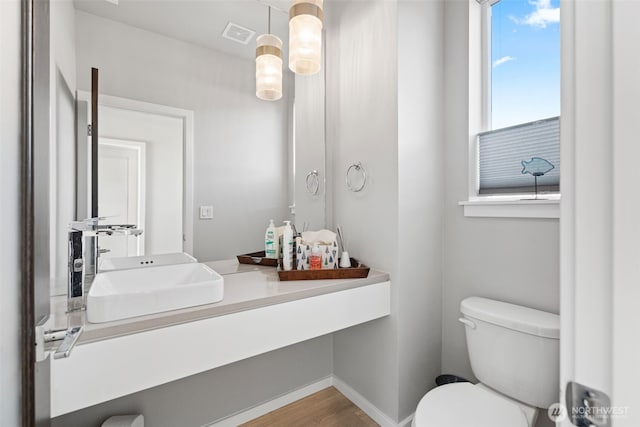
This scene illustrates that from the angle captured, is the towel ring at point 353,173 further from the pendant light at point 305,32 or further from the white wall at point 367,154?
the pendant light at point 305,32

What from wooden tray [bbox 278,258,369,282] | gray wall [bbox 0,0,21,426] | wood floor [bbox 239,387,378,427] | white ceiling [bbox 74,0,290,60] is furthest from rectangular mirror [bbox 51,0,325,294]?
wood floor [bbox 239,387,378,427]

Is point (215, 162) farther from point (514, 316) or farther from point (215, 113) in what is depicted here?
point (514, 316)

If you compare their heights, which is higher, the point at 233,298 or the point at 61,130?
the point at 61,130

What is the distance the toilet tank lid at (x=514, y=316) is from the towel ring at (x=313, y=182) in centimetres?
105

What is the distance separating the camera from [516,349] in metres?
1.31

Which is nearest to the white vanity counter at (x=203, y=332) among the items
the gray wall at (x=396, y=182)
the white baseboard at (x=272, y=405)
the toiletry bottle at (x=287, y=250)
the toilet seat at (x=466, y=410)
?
the toiletry bottle at (x=287, y=250)

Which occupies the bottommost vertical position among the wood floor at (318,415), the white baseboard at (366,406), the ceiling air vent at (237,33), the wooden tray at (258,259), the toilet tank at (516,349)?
the wood floor at (318,415)

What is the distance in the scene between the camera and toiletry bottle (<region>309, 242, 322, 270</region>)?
5.47 feet

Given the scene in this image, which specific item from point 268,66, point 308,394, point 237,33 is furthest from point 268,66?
point 308,394

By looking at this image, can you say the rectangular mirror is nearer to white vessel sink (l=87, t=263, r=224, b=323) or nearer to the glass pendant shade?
the glass pendant shade

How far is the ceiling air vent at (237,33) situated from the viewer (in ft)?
5.45

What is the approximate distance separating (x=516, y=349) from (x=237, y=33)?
2024 mm

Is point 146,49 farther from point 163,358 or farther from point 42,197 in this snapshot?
point 163,358

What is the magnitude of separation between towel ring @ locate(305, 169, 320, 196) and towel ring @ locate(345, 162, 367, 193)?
19 cm
